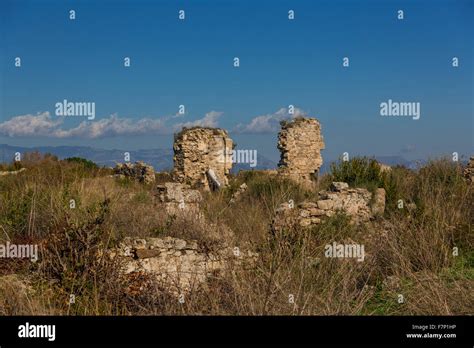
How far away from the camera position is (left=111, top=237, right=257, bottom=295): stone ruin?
6.86 metres

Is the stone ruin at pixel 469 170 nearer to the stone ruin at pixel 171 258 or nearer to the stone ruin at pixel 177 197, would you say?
the stone ruin at pixel 177 197

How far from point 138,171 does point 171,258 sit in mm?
14330

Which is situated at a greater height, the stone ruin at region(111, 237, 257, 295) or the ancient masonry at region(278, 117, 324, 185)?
the ancient masonry at region(278, 117, 324, 185)

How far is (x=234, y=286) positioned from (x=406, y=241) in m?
3.12

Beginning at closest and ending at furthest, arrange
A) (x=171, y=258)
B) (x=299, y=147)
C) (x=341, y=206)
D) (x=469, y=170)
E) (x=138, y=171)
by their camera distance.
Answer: (x=171, y=258)
(x=341, y=206)
(x=469, y=170)
(x=299, y=147)
(x=138, y=171)

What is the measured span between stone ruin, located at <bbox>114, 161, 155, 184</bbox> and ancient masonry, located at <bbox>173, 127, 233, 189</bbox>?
2321mm

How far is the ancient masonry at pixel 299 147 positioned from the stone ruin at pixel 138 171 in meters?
5.09

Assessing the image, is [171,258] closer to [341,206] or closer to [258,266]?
[258,266]

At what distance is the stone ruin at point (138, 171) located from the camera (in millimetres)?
20797

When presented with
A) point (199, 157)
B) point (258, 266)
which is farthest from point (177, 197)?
point (199, 157)

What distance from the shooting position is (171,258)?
7680 millimetres

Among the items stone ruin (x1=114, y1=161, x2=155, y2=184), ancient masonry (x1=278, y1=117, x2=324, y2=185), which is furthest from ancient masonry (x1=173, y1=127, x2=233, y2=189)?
stone ruin (x1=114, y1=161, x2=155, y2=184)

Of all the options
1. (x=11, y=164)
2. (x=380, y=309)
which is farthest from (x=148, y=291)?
(x=11, y=164)

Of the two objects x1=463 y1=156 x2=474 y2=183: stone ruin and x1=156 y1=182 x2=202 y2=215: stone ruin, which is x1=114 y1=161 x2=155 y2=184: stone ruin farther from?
x1=463 y1=156 x2=474 y2=183: stone ruin
